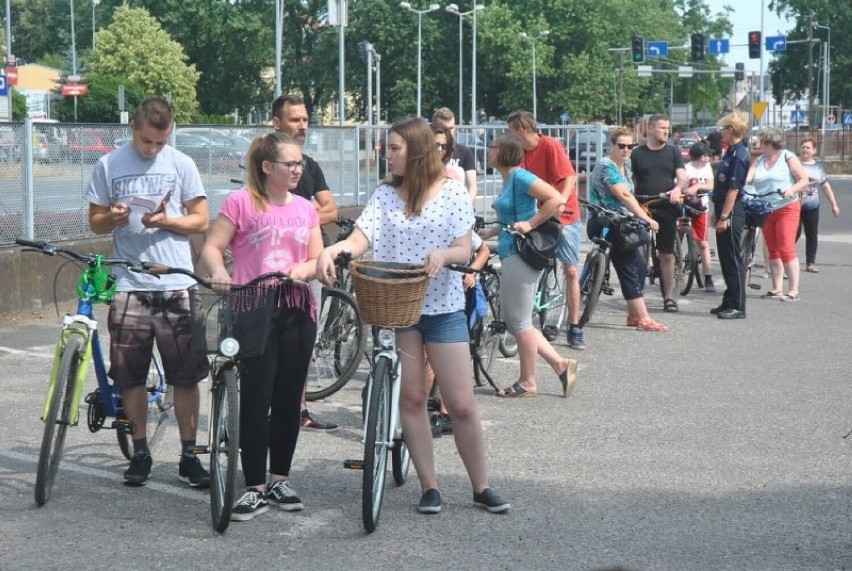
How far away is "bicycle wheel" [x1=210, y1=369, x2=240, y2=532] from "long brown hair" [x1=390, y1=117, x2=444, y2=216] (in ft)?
3.37

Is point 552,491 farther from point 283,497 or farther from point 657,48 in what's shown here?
point 657,48

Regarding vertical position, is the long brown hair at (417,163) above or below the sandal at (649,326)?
above

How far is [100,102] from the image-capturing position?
7500cm

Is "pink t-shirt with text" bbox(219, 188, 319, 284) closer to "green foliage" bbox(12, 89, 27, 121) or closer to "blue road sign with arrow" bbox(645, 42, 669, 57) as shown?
"green foliage" bbox(12, 89, 27, 121)

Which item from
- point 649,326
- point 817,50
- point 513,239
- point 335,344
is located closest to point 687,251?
point 649,326

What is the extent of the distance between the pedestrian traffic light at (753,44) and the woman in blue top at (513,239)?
46.1 m

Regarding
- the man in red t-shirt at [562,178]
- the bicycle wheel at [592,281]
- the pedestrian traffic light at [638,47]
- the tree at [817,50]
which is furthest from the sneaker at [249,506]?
the tree at [817,50]

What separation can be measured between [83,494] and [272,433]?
95 cm

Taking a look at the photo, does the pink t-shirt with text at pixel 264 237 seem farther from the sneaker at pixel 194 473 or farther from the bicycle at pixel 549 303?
the bicycle at pixel 549 303

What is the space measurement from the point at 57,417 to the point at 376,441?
1.36m

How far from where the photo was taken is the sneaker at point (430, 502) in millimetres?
6016

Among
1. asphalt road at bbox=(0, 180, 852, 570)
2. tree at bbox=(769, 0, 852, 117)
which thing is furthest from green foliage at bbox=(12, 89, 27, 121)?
asphalt road at bbox=(0, 180, 852, 570)

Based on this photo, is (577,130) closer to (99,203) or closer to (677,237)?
(677,237)

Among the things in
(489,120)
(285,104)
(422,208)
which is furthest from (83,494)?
(489,120)
